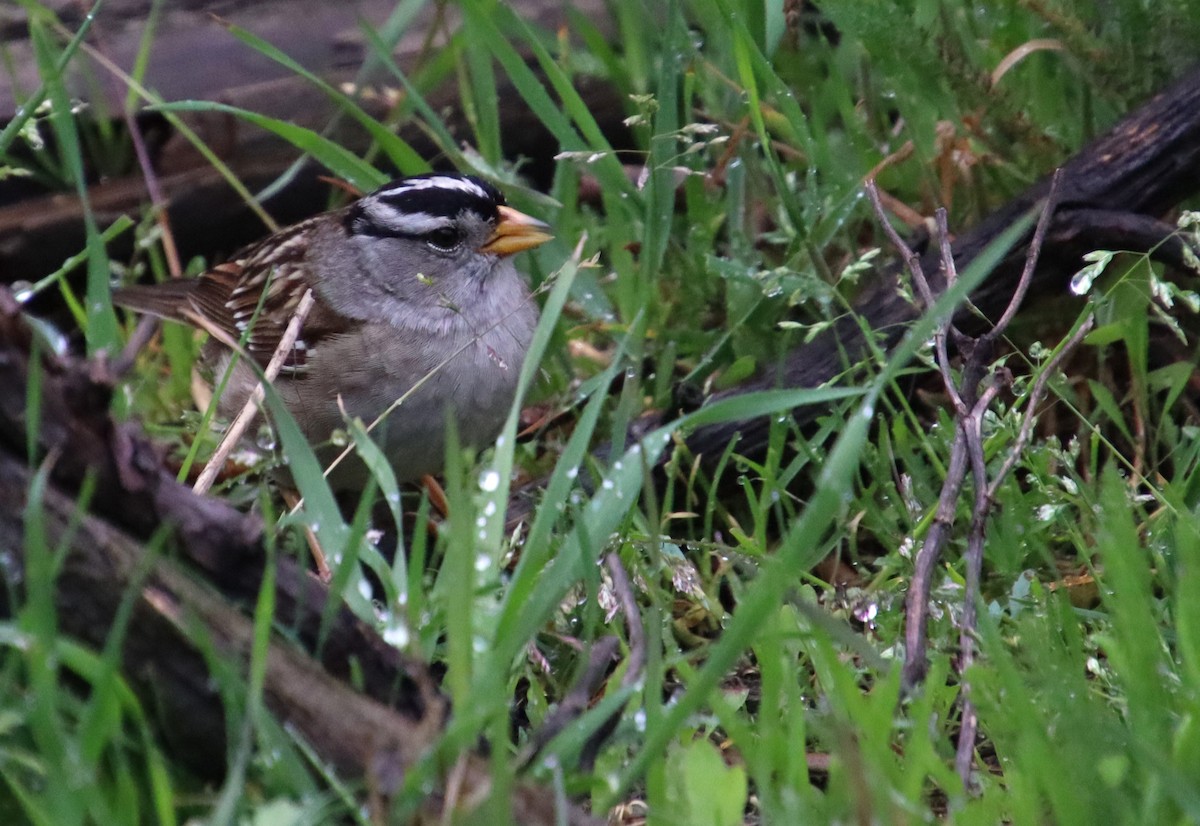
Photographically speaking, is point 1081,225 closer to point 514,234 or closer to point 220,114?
point 514,234

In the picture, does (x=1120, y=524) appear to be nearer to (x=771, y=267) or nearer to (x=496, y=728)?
(x=496, y=728)

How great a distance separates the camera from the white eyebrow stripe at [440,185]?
3.12 metres

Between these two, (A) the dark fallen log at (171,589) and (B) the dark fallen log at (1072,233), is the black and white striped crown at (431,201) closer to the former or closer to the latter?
(B) the dark fallen log at (1072,233)

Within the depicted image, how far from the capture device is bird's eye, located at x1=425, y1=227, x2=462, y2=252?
10.4 ft

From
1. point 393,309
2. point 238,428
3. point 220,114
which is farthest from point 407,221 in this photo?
point 238,428

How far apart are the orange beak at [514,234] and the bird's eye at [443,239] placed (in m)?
0.07

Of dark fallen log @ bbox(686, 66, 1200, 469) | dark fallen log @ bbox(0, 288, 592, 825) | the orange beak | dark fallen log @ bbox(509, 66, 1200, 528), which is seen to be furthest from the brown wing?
dark fallen log @ bbox(0, 288, 592, 825)

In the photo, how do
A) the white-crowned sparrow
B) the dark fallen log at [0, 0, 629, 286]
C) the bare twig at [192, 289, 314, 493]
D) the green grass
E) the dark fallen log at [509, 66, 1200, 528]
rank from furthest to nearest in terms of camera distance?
the dark fallen log at [0, 0, 629, 286] < the white-crowned sparrow < the dark fallen log at [509, 66, 1200, 528] < the bare twig at [192, 289, 314, 493] < the green grass

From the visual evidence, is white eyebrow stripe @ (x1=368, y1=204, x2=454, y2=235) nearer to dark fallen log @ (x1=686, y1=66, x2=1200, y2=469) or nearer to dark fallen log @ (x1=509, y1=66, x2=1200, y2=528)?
dark fallen log @ (x1=509, y1=66, x2=1200, y2=528)

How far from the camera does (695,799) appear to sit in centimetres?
151

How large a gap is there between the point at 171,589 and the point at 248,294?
2.02 m

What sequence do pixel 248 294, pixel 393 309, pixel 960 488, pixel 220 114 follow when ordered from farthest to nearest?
pixel 220 114 → pixel 248 294 → pixel 393 309 → pixel 960 488

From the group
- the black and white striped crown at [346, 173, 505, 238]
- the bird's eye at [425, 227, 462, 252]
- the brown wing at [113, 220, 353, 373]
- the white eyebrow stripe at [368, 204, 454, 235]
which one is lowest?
the brown wing at [113, 220, 353, 373]

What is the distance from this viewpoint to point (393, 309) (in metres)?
3.10
